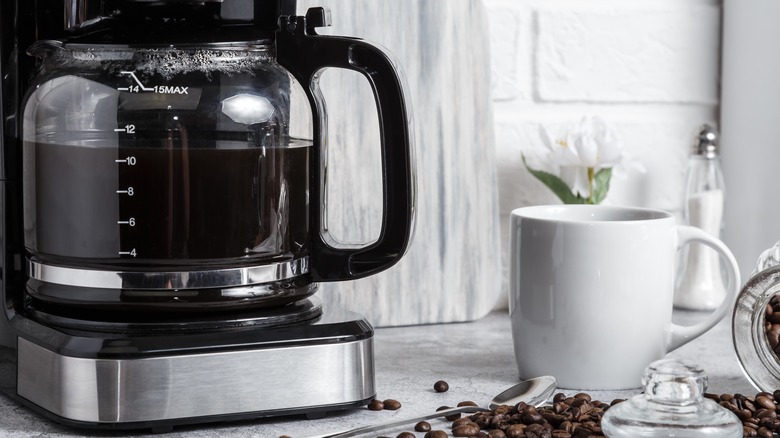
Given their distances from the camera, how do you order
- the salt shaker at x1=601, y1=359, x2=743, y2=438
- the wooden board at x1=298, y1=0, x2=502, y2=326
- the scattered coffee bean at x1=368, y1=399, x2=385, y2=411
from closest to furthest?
the salt shaker at x1=601, y1=359, x2=743, y2=438, the scattered coffee bean at x1=368, y1=399, x2=385, y2=411, the wooden board at x1=298, y1=0, x2=502, y2=326

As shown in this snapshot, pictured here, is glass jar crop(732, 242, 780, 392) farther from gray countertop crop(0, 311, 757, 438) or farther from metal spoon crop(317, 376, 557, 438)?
metal spoon crop(317, 376, 557, 438)

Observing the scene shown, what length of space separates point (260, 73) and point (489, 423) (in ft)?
0.92

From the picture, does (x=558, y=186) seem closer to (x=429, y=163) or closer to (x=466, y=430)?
(x=429, y=163)

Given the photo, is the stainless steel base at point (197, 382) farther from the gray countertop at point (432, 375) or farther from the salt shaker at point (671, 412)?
the salt shaker at point (671, 412)

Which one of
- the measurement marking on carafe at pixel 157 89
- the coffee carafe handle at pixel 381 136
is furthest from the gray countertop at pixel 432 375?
A: the measurement marking on carafe at pixel 157 89

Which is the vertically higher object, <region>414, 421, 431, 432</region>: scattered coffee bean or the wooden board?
the wooden board

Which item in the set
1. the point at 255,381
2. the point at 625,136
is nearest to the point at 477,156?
the point at 625,136

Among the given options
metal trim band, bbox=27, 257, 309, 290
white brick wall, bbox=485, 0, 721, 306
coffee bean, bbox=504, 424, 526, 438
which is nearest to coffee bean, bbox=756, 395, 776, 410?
coffee bean, bbox=504, 424, 526, 438

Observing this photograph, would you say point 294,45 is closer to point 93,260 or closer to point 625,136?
point 93,260

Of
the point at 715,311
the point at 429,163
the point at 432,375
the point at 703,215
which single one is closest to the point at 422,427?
the point at 432,375

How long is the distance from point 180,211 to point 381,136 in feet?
0.47

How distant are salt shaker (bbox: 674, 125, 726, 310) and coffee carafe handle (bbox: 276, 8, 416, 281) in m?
0.49

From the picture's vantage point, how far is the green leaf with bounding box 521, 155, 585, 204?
42.1 inches

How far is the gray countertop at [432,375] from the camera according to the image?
0.68 meters
